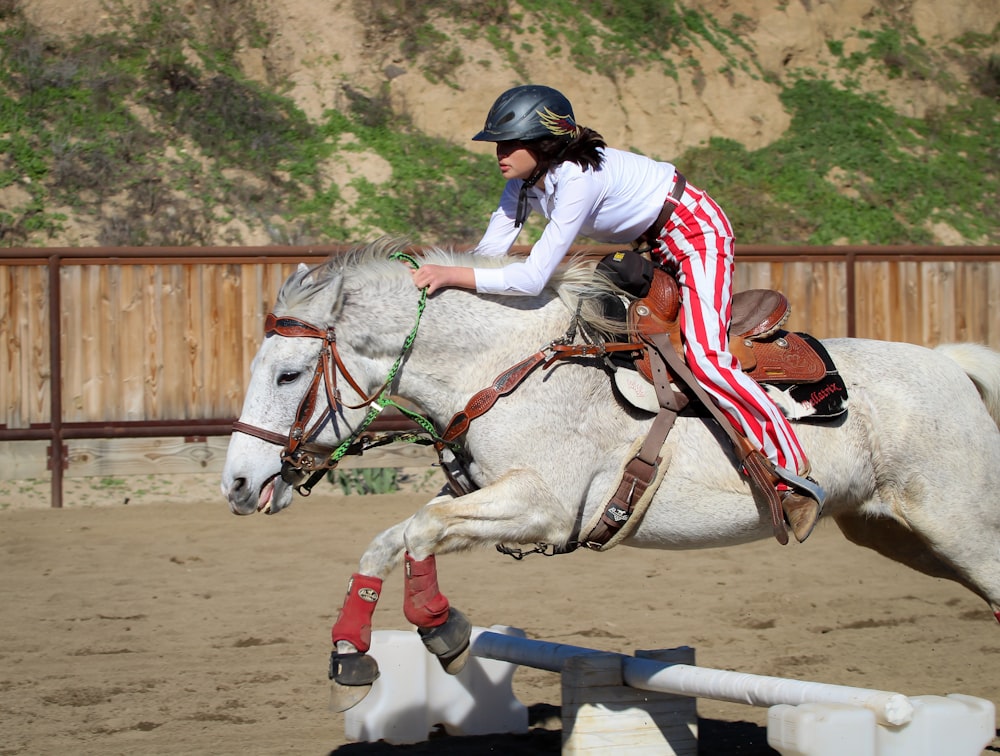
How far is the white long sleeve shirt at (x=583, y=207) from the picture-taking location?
4.05 m

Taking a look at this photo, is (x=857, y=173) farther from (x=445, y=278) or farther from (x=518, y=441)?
(x=518, y=441)

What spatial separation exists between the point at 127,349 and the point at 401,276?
22.4 feet

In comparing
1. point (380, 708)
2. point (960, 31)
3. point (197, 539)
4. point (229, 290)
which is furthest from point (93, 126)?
point (960, 31)

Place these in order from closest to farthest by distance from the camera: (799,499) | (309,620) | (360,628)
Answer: (360,628)
(799,499)
(309,620)

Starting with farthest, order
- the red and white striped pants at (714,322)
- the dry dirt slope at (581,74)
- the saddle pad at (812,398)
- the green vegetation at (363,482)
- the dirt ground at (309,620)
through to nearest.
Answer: the dry dirt slope at (581,74) < the green vegetation at (363,482) < the dirt ground at (309,620) < the saddle pad at (812,398) < the red and white striped pants at (714,322)

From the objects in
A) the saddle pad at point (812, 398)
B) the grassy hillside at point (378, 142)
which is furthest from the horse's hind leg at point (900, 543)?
the grassy hillside at point (378, 142)

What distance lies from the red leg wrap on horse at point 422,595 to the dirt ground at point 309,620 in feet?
4.22

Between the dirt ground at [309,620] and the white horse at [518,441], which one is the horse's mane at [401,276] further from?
the dirt ground at [309,620]

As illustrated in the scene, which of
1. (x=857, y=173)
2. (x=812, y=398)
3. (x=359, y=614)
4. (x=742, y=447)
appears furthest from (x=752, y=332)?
(x=857, y=173)

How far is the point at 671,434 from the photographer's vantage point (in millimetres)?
4266

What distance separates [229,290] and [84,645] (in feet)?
16.2

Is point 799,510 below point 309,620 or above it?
above

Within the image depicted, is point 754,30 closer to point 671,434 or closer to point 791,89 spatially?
point 791,89

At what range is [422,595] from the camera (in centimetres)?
380
